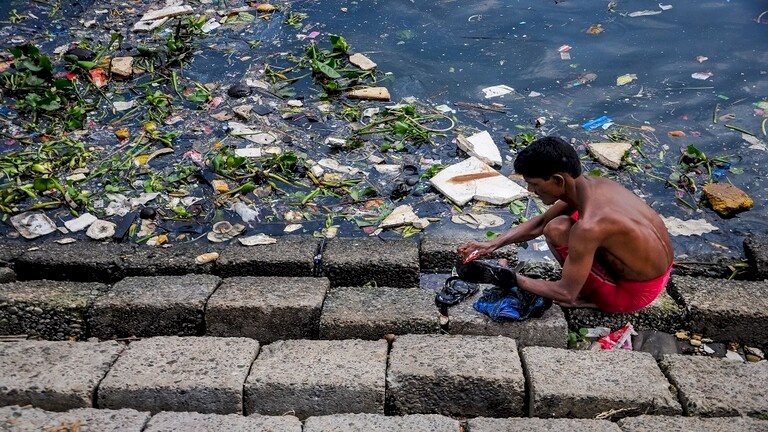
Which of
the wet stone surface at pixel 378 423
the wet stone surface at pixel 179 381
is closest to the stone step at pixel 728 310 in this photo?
the wet stone surface at pixel 378 423

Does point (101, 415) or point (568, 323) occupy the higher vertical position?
point (101, 415)

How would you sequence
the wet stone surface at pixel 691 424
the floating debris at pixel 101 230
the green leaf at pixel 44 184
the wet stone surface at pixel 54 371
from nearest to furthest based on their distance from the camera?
the wet stone surface at pixel 691 424 → the wet stone surface at pixel 54 371 → the floating debris at pixel 101 230 → the green leaf at pixel 44 184

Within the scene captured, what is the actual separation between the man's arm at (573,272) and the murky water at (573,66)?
1013 mm

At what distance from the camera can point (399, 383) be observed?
3092 mm

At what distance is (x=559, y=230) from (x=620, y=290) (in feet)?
1.31

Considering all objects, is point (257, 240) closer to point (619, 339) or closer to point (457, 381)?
point (457, 381)

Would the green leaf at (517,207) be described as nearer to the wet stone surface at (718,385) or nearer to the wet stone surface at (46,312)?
the wet stone surface at (718,385)

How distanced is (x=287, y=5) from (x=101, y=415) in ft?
15.5

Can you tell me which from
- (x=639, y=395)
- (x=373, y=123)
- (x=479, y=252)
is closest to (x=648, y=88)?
(x=373, y=123)

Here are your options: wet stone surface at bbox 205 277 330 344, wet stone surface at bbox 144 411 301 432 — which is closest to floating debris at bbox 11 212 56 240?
wet stone surface at bbox 205 277 330 344

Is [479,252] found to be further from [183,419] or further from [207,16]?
[207,16]

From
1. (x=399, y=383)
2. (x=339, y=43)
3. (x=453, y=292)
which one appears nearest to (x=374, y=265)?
(x=453, y=292)

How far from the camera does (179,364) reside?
10.4 feet

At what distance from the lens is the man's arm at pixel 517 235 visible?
3777 millimetres
